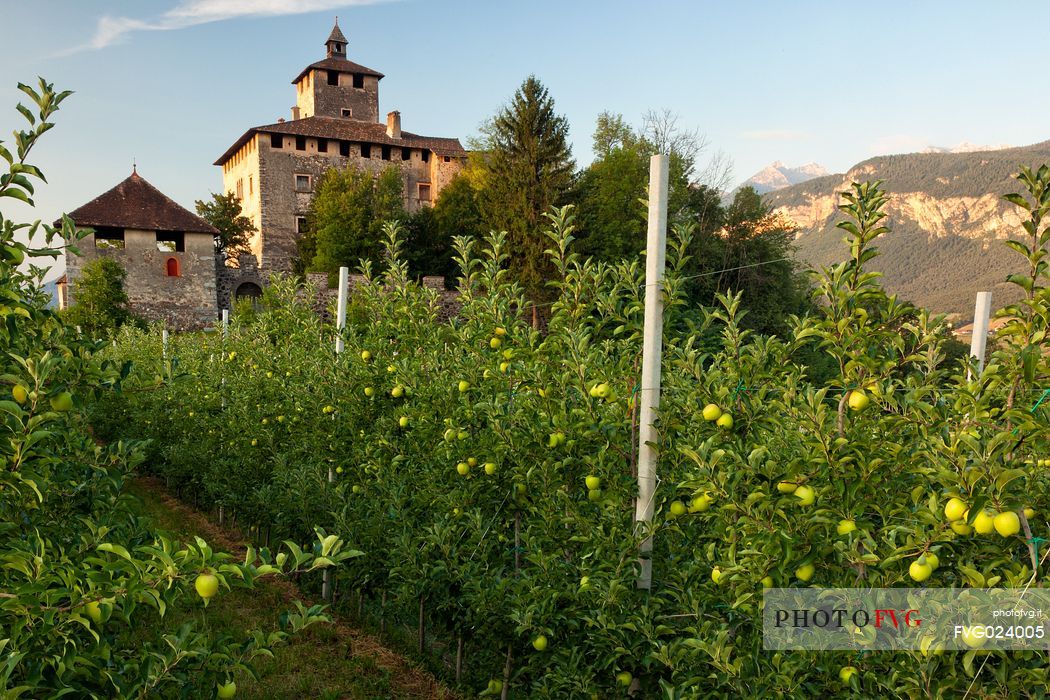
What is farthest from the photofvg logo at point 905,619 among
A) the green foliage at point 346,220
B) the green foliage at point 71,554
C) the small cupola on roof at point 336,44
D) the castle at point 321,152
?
the small cupola on roof at point 336,44

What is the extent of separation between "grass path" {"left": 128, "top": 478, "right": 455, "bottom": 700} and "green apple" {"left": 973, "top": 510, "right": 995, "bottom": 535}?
13.1 feet

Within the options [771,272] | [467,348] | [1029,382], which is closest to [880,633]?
[1029,382]

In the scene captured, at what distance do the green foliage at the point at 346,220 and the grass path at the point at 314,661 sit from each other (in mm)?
26371

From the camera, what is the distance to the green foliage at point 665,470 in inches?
88.4

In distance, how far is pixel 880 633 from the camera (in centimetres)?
231

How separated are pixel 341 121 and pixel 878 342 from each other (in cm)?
4680

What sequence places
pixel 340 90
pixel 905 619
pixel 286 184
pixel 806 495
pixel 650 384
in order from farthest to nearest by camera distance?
pixel 340 90 → pixel 286 184 → pixel 650 384 → pixel 806 495 → pixel 905 619

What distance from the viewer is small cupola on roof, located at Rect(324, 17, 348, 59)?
48062mm

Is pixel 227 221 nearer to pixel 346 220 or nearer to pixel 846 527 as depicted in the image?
pixel 346 220

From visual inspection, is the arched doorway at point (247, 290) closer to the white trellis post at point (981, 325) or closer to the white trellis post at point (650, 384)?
the white trellis post at point (981, 325)

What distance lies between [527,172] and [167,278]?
17389 millimetres

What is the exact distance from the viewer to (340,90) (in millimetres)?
45656

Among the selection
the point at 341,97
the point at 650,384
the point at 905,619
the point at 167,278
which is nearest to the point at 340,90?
the point at 341,97

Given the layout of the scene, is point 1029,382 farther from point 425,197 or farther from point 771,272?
point 425,197
